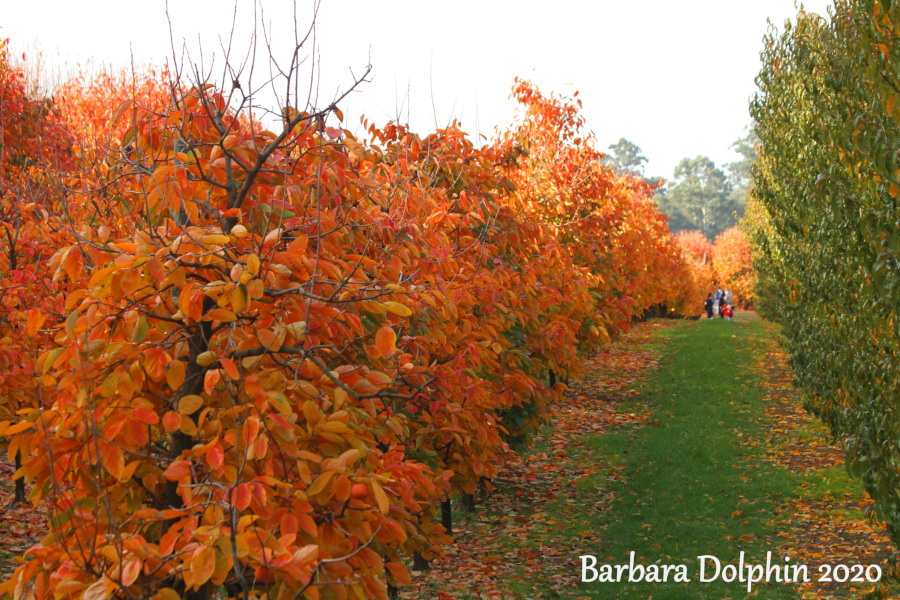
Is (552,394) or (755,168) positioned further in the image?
(755,168)

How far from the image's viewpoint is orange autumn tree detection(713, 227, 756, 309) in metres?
46.3

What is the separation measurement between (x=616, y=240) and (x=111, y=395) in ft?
43.7

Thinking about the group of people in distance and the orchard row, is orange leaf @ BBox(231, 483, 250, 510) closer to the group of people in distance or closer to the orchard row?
the orchard row

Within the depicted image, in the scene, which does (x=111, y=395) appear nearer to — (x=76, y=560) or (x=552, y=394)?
(x=76, y=560)

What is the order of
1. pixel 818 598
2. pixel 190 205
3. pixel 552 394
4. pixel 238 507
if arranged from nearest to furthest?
pixel 238 507 < pixel 190 205 < pixel 818 598 < pixel 552 394

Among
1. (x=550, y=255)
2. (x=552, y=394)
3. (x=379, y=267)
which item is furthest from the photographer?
(x=550, y=255)

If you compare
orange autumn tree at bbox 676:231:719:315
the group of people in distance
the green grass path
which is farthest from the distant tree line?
the green grass path

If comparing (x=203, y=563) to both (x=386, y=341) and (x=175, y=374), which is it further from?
(x=386, y=341)

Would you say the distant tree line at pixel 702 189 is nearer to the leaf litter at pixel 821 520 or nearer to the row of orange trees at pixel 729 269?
the row of orange trees at pixel 729 269

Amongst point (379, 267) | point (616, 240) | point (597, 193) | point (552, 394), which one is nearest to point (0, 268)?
point (379, 267)

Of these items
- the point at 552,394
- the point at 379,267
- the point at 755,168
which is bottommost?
the point at 552,394

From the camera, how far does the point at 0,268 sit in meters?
6.01

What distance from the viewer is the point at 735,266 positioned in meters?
47.7

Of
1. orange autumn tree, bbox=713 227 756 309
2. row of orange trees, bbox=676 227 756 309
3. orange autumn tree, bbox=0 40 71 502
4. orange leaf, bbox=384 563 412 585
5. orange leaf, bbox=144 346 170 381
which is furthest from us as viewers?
orange autumn tree, bbox=713 227 756 309
